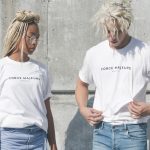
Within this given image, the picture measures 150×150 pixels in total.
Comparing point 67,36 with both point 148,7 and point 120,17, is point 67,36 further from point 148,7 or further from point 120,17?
point 120,17

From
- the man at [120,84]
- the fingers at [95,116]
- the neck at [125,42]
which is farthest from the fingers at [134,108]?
the neck at [125,42]

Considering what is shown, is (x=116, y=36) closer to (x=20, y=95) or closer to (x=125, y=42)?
(x=125, y=42)

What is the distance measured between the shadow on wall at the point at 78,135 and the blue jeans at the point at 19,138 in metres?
1.07

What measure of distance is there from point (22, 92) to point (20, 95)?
2cm

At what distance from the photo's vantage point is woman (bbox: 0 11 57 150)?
3830 mm

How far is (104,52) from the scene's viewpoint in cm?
399

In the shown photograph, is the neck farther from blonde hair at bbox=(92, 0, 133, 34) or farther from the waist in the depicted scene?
the waist

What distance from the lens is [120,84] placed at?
12.7 feet

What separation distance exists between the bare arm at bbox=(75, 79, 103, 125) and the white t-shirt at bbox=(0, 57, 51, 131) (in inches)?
12.3

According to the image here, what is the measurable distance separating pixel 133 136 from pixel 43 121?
2.07 feet

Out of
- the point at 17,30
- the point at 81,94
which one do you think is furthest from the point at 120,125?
the point at 17,30

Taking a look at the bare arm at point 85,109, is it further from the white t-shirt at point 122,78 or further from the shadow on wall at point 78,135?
the shadow on wall at point 78,135

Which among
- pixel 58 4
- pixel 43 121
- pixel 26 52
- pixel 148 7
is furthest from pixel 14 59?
pixel 148 7

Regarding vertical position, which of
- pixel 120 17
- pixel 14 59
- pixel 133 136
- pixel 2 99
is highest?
pixel 120 17
